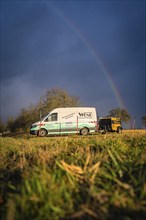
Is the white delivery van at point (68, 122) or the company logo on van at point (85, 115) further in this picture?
the company logo on van at point (85, 115)

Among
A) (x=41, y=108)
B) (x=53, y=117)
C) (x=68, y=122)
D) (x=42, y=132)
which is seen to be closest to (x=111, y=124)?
(x=68, y=122)

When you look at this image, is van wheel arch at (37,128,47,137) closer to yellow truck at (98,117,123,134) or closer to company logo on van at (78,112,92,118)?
company logo on van at (78,112,92,118)

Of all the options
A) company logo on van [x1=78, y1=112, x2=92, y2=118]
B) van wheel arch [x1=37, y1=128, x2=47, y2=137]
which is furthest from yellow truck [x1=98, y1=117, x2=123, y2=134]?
van wheel arch [x1=37, y1=128, x2=47, y2=137]

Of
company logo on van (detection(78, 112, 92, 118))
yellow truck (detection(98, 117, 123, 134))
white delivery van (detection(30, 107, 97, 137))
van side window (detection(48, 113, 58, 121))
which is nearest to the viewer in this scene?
white delivery van (detection(30, 107, 97, 137))

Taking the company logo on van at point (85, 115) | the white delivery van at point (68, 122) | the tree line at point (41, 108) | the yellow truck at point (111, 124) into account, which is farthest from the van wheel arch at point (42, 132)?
the tree line at point (41, 108)

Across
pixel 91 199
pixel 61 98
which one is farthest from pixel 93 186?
pixel 61 98

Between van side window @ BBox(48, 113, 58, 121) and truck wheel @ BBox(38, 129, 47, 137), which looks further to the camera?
van side window @ BBox(48, 113, 58, 121)

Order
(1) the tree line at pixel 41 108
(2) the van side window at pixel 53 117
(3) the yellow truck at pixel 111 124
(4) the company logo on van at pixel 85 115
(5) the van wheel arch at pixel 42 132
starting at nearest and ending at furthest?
1. (5) the van wheel arch at pixel 42 132
2. (2) the van side window at pixel 53 117
3. (4) the company logo on van at pixel 85 115
4. (3) the yellow truck at pixel 111 124
5. (1) the tree line at pixel 41 108

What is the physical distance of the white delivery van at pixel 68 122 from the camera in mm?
24147

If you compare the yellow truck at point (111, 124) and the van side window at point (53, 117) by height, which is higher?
the van side window at point (53, 117)

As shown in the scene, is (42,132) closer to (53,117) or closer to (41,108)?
(53,117)

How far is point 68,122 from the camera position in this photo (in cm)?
2459

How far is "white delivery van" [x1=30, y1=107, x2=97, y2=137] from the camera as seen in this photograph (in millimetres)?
24147

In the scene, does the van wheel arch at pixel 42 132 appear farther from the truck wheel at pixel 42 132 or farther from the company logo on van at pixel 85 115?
the company logo on van at pixel 85 115
